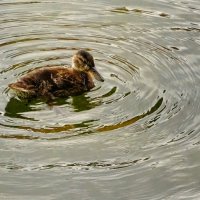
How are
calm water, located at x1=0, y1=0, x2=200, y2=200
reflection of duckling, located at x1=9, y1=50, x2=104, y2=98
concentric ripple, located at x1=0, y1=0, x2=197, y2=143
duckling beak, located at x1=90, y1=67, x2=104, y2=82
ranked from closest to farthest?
1. calm water, located at x1=0, y1=0, x2=200, y2=200
2. concentric ripple, located at x1=0, y1=0, x2=197, y2=143
3. reflection of duckling, located at x1=9, y1=50, x2=104, y2=98
4. duckling beak, located at x1=90, y1=67, x2=104, y2=82

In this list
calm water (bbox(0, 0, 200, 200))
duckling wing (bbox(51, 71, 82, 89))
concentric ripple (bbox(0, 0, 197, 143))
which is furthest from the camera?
duckling wing (bbox(51, 71, 82, 89))

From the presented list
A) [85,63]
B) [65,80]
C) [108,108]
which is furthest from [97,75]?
[108,108]

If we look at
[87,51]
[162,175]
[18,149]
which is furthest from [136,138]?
[87,51]

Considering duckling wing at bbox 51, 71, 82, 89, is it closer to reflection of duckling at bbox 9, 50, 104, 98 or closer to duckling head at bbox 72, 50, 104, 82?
reflection of duckling at bbox 9, 50, 104, 98

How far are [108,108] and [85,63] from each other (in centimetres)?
76

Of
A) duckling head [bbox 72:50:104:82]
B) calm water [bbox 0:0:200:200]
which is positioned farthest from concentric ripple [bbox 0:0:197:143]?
duckling head [bbox 72:50:104:82]

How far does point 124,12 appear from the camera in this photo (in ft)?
24.9

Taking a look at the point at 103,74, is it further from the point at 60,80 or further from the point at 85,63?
the point at 60,80

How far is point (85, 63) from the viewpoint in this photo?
609 cm

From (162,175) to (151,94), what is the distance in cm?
124

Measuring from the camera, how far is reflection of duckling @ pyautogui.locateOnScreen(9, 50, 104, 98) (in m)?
5.66

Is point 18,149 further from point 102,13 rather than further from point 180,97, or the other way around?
point 102,13

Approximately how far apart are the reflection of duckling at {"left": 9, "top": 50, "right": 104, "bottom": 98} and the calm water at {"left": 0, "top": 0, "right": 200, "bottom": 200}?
0.10m

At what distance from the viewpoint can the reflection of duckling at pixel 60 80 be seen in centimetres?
566
